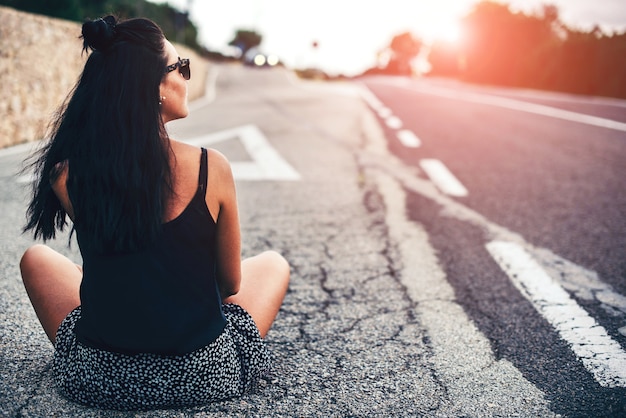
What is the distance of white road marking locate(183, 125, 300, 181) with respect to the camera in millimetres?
5871

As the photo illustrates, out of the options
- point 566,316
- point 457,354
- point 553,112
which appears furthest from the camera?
point 553,112

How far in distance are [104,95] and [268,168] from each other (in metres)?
4.47

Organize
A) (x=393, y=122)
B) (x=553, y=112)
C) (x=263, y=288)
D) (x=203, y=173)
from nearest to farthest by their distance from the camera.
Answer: (x=203, y=173) → (x=263, y=288) → (x=393, y=122) → (x=553, y=112)

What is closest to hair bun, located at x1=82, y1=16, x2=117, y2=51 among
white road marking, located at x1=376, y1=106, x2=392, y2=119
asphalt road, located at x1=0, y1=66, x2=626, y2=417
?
asphalt road, located at x1=0, y1=66, x2=626, y2=417

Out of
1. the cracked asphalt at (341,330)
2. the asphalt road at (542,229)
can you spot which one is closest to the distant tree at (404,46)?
the asphalt road at (542,229)

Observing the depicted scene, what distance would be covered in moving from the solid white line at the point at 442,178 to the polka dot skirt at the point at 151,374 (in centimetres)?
372

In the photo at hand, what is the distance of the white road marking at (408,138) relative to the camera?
7943 mm

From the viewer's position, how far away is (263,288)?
2344 mm

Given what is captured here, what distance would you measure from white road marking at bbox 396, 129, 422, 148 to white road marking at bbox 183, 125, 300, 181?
2.07 metres

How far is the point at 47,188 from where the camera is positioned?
193cm

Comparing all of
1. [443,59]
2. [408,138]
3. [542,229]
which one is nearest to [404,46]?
[443,59]

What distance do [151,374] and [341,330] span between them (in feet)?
3.58

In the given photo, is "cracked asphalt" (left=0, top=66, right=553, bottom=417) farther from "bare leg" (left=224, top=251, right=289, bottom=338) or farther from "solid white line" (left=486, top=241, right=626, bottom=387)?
"solid white line" (left=486, top=241, right=626, bottom=387)

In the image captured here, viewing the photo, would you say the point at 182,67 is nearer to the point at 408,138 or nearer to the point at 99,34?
the point at 99,34
